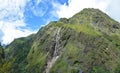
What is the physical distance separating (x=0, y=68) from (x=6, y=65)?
6.74ft

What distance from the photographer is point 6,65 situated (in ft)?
230

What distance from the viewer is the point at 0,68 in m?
71.2

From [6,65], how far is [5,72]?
5.72ft

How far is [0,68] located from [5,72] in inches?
97.4

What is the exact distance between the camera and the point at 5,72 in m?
69.4
